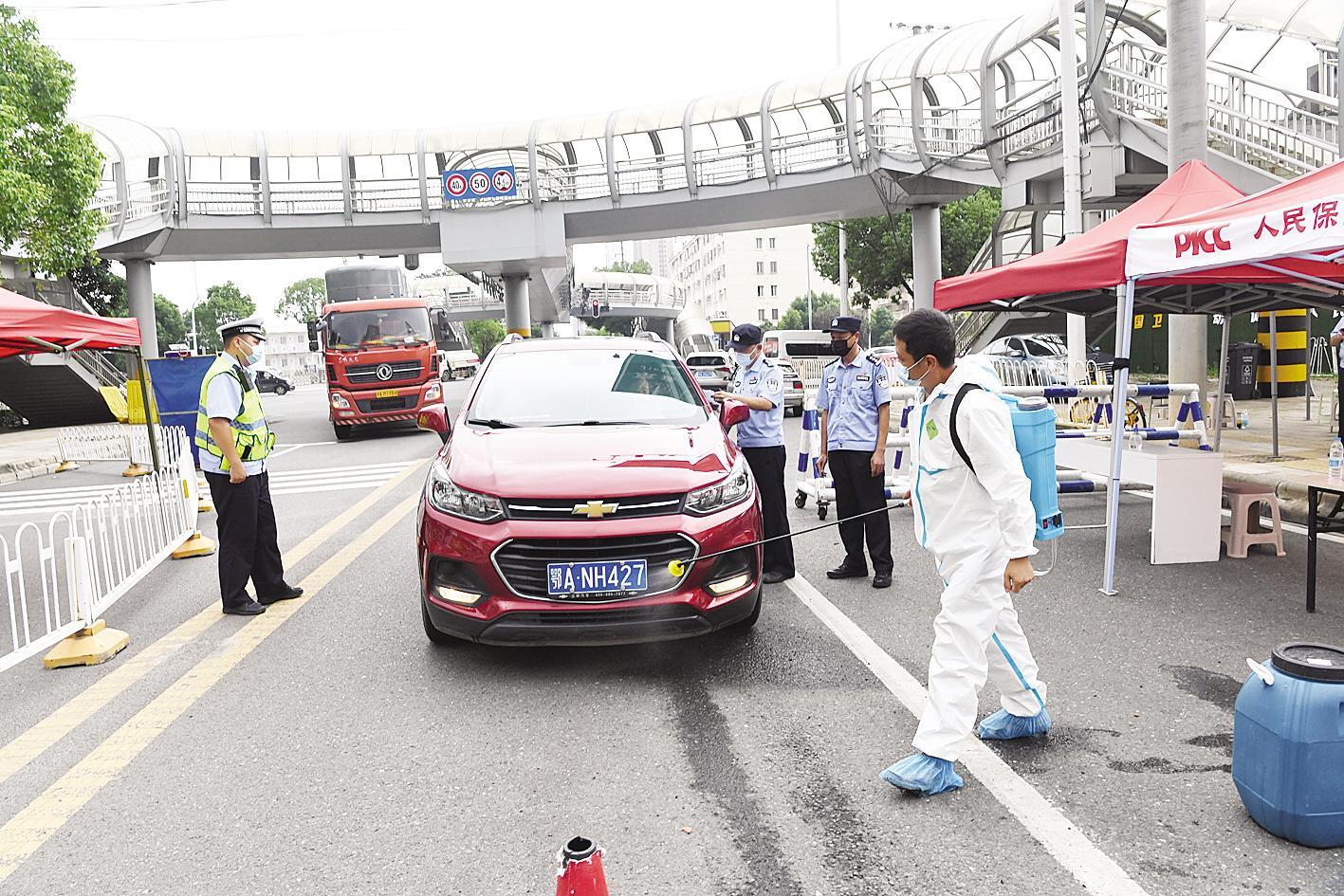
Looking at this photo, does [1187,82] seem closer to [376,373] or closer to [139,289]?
[376,373]

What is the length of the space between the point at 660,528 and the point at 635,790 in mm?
1334

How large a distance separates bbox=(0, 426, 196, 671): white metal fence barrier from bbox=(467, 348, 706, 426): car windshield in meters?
2.40

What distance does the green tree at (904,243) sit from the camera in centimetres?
4322

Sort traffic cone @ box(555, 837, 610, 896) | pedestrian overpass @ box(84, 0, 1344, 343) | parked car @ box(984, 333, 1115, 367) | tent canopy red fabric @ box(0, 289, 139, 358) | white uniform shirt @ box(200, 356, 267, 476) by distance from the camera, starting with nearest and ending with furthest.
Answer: traffic cone @ box(555, 837, 610, 896) < white uniform shirt @ box(200, 356, 267, 476) < tent canopy red fabric @ box(0, 289, 139, 358) < pedestrian overpass @ box(84, 0, 1344, 343) < parked car @ box(984, 333, 1115, 367)

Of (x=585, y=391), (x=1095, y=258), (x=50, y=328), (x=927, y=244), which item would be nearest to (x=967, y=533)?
(x=585, y=391)

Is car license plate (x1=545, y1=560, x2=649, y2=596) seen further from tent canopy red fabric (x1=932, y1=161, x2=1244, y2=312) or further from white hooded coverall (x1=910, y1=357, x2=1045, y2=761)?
tent canopy red fabric (x1=932, y1=161, x2=1244, y2=312)

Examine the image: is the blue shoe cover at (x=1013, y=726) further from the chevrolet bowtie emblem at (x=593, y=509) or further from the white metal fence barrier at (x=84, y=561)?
the white metal fence barrier at (x=84, y=561)

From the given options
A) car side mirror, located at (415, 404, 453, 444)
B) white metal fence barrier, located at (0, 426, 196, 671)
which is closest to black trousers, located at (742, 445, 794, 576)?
car side mirror, located at (415, 404, 453, 444)

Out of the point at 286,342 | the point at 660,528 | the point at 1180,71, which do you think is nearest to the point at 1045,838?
the point at 660,528

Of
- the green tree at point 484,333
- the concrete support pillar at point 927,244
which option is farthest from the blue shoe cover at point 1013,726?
the green tree at point 484,333

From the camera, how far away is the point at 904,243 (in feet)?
141

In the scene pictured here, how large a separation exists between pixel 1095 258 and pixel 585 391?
3551 millimetres

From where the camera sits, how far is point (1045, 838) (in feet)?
10.3

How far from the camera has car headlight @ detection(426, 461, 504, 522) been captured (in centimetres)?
468
